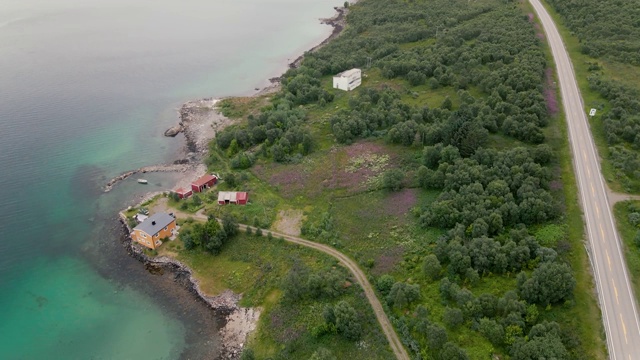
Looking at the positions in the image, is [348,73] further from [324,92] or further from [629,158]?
[629,158]

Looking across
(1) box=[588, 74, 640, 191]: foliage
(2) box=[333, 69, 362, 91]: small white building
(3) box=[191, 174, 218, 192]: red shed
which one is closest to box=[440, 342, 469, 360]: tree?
(1) box=[588, 74, 640, 191]: foliage

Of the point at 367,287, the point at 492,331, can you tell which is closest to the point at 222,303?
the point at 367,287

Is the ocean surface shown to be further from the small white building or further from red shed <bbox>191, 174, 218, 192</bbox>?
the small white building

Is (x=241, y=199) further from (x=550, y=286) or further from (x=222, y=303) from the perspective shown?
(x=550, y=286)

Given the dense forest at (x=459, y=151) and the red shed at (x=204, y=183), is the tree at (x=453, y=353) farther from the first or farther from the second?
the red shed at (x=204, y=183)

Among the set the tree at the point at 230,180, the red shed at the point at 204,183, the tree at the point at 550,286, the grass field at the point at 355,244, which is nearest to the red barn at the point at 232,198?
the grass field at the point at 355,244

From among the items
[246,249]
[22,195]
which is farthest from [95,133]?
[246,249]

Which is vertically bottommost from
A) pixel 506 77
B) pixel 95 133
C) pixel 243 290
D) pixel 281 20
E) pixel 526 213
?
pixel 243 290
